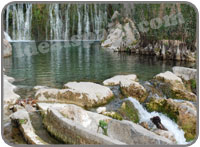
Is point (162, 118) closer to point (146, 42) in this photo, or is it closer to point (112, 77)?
point (112, 77)

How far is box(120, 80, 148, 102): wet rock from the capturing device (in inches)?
289

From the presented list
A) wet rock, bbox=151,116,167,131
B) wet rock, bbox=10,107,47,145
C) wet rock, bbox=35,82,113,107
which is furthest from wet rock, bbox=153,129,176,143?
wet rock, bbox=10,107,47,145

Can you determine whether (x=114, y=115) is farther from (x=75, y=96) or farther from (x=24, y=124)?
(x=24, y=124)

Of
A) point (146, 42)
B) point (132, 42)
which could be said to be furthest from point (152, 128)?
point (132, 42)

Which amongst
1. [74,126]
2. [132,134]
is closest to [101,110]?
[74,126]

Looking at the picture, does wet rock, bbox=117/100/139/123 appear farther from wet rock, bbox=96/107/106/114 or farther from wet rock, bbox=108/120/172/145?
wet rock, bbox=108/120/172/145

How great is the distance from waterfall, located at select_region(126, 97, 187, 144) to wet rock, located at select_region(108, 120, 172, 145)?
702mm

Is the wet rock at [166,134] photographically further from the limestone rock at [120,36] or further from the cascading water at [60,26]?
the cascading water at [60,26]

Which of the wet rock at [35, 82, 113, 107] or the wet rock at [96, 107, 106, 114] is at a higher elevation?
the wet rock at [35, 82, 113, 107]

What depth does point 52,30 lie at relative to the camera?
28891 mm

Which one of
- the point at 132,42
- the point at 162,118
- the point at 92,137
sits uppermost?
the point at 132,42

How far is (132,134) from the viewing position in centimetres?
425

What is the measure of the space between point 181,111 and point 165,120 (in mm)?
409

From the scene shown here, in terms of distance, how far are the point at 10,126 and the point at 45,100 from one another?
173 centimetres
